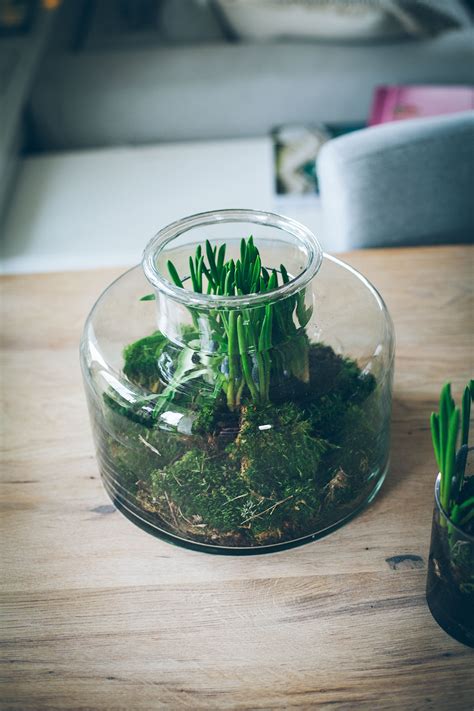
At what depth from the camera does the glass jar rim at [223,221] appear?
654 millimetres

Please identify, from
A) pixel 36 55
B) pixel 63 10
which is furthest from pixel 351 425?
pixel 63 10

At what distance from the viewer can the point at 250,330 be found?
0.69m

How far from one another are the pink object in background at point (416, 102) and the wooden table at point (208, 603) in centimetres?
110

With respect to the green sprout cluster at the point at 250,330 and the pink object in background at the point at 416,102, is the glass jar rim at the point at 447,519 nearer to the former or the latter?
the green sprout cluster at the point at 250,330

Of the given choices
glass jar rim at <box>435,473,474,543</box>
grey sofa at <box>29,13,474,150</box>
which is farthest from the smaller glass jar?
grey sofa at <box>29,13,474,150</box>

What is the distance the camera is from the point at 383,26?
1966 millimetres

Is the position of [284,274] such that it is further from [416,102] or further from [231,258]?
[416,102]

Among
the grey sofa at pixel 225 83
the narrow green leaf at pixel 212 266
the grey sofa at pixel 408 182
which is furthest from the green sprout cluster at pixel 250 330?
the grey sofa at pixel 225 83

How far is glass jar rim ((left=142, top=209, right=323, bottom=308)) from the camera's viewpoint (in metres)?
0.65

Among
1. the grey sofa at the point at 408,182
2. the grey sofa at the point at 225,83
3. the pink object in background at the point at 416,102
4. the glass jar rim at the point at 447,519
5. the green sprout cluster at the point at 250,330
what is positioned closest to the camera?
the glass jar rim at the point at 447,519

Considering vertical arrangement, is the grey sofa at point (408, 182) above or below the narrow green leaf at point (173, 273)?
below

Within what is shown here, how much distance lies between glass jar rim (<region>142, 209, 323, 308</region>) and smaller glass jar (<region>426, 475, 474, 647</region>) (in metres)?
0.21

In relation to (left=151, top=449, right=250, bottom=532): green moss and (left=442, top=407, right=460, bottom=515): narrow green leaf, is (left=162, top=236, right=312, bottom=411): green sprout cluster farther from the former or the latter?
(left=442, top=407, right=460, bottom=515): narrow green leaf

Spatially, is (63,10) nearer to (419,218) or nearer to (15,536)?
(419,218)
